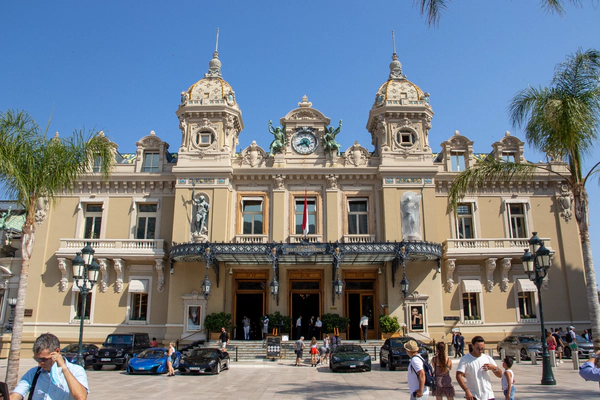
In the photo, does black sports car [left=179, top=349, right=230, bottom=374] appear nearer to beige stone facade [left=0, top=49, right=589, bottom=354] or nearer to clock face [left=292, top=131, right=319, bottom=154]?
beige stone facade [left=0, top=49, right=589, bottom=354]

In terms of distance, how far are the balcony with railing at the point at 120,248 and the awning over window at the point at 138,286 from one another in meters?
1.45

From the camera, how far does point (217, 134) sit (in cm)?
3145

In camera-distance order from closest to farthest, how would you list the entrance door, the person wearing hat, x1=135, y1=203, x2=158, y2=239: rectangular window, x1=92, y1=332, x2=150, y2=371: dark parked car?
the person wearing hat
x1=92, y1=332, x2=150, y2=371: dark parked car
the entrance door
x1=135, y1=203, x2=158, y2=239: rectangular window

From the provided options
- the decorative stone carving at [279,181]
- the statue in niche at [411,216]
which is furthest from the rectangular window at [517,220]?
the decorative stone carving at [279,181]

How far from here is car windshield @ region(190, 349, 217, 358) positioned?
→ 20827 millimetres

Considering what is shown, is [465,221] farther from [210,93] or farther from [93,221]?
[93,221]

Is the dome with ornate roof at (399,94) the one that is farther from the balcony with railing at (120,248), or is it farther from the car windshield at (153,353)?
the car windshield at (153,353)

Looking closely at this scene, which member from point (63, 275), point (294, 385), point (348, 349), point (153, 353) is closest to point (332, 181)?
point (348, 349)

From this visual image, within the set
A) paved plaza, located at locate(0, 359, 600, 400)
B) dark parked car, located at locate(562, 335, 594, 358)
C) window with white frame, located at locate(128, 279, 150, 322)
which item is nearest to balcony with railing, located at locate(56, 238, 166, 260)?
window with white frame, located at locate(128, 279, 150, 322)

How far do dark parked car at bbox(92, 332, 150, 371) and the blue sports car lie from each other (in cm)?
157

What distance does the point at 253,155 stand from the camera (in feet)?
103

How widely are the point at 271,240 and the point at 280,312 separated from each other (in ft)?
14.4

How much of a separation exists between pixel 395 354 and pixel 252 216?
1346cm

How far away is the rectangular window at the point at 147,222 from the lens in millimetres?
31438
